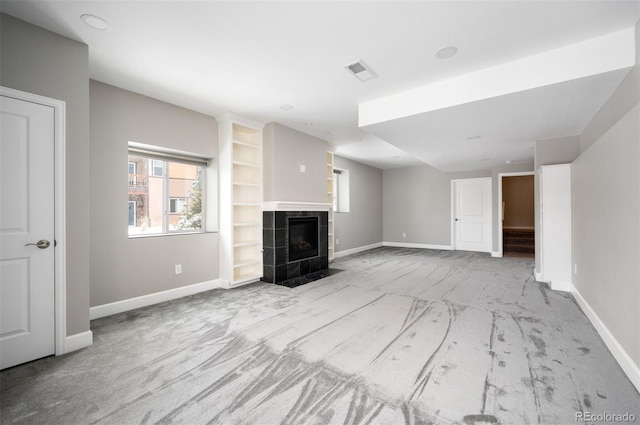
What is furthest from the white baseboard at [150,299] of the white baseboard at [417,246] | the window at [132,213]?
the white baseboard at [417,246]

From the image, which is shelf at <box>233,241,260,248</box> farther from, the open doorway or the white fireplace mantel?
the open doorway

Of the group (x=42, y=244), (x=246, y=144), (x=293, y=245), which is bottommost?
Result: (x=293, y=245)

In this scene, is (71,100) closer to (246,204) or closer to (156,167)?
(156,167)

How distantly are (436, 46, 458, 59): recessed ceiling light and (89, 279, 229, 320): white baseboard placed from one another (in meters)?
3.91

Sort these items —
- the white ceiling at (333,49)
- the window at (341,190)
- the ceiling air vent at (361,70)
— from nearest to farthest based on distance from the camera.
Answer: the white ceiling at (333,49), the ceiling air vent at (361,70), the window at (341,190)

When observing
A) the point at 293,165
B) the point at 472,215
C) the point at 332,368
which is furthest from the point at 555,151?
the point at 332,368

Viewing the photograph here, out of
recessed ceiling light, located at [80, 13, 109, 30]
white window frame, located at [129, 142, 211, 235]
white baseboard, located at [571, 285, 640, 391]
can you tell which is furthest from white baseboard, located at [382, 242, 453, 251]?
recessed ceiling light, located at [80, 13, 109, 30]

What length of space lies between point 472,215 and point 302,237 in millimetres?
5372

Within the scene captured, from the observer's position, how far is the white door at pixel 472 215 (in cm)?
746

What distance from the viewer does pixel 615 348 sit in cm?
208

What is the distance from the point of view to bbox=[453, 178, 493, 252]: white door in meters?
7.46

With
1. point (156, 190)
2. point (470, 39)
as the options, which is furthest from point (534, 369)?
point (156, 190)

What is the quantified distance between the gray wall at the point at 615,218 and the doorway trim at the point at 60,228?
420 cm

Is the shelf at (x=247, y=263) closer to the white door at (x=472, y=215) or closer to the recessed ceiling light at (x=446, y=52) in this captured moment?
the recessed ceiling light at (x=446, y=52)
